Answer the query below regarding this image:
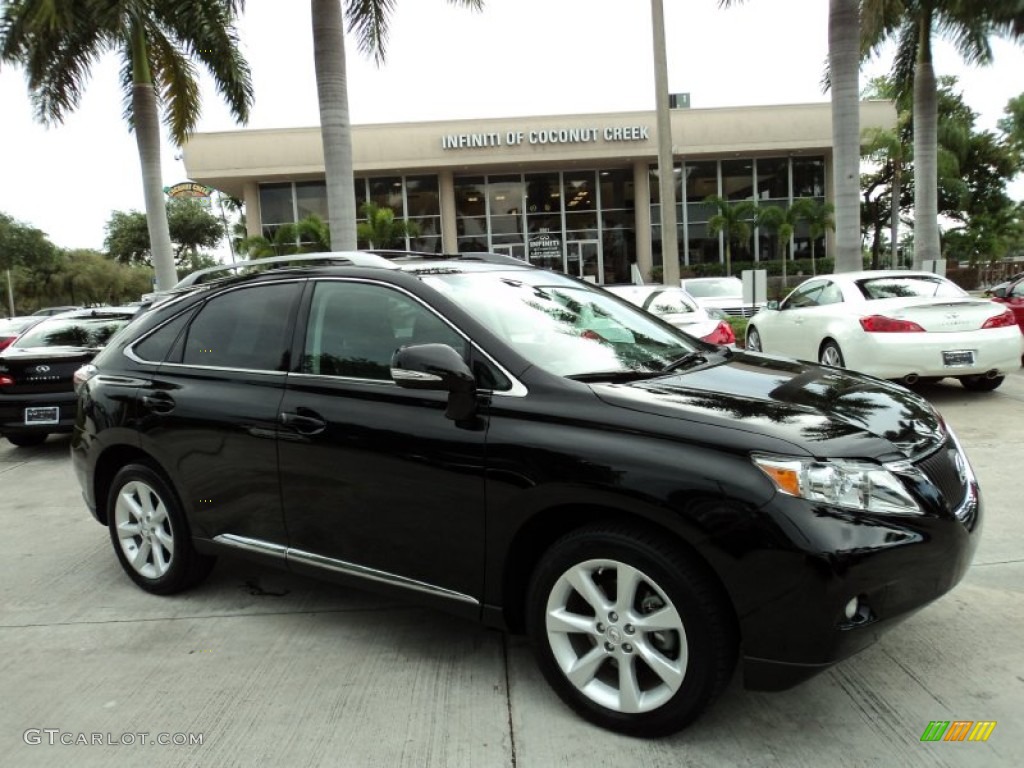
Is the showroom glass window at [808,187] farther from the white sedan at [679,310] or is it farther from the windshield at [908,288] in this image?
the windshield at [908,288]

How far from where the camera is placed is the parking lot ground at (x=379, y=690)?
2738 mm

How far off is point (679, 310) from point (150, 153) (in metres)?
10.8

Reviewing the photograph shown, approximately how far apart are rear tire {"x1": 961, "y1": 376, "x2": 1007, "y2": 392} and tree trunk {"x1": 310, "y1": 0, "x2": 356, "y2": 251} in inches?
314

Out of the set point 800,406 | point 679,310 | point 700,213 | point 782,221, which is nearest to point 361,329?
point 800,406

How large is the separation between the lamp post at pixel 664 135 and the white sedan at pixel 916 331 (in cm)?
755

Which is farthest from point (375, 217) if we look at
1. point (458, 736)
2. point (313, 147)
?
→ point (458, 736)

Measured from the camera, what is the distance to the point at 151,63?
626 inches

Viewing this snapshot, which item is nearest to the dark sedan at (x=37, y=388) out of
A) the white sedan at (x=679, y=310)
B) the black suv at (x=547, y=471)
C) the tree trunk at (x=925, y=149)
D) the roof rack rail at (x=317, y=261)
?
the roof rack rail at (x=317, y=261)

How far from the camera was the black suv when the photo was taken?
2.49 meters

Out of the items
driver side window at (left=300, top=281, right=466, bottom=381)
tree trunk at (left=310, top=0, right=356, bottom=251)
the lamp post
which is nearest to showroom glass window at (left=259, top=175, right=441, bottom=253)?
the lamp post

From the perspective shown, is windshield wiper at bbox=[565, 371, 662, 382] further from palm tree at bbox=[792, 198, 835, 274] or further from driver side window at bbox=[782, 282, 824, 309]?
palm tree at bbox=[792, 198, 835, 274]

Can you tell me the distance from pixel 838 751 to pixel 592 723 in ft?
2.68

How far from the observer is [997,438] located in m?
6.89

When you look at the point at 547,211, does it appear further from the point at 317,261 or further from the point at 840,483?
the point at 840,483
